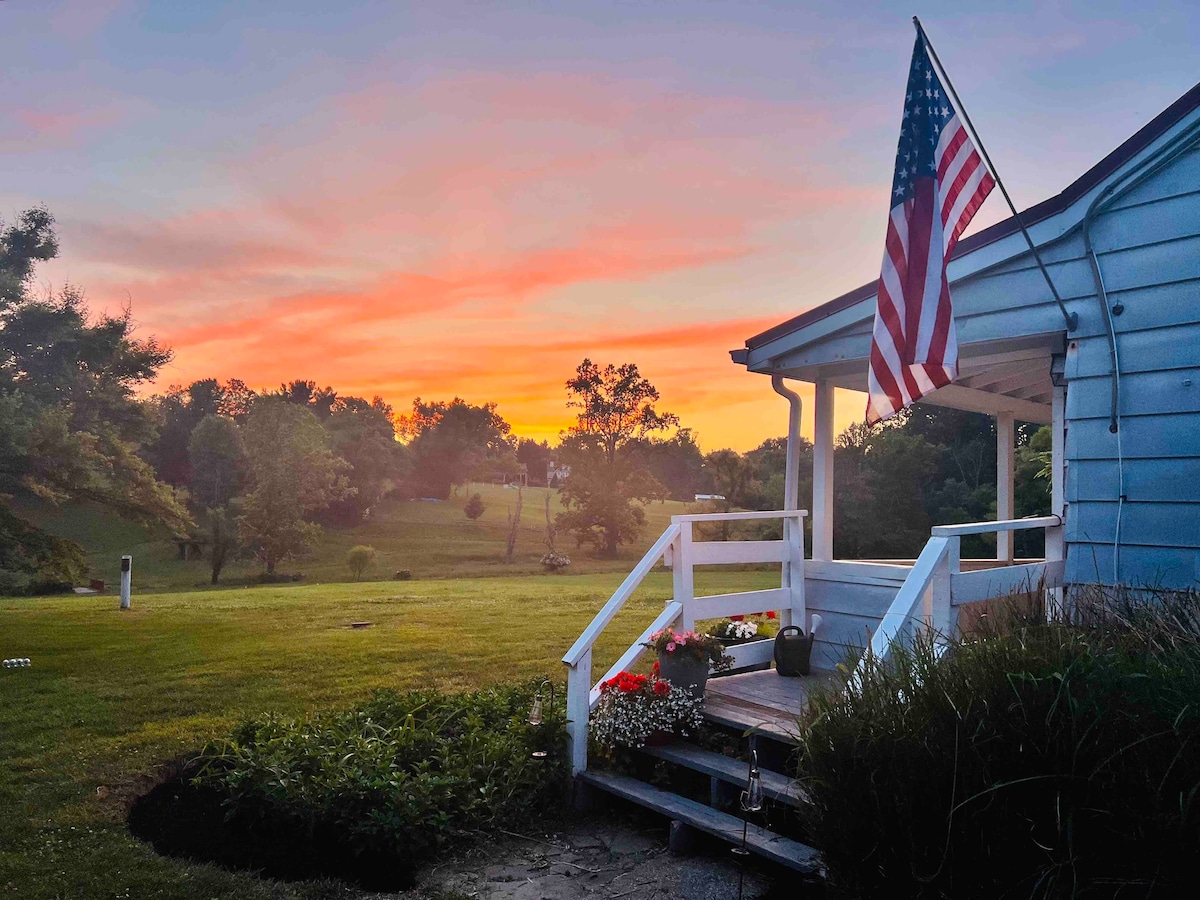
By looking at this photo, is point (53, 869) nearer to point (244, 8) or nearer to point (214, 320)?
point (244, 8)

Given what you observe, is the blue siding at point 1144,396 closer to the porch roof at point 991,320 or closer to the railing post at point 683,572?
the porch roof at point 991,320

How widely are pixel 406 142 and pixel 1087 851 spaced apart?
34.3ft

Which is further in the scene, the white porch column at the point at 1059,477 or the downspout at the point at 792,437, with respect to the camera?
the downspout at the point at 792,437

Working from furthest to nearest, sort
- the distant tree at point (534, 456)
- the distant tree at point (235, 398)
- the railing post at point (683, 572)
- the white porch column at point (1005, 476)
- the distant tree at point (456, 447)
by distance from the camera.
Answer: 1. the distant tree at point (534, 456)
2. the distant tree at point (456, 447)
3. the distant tree at point (235, 398)
4. the white porch column at point (1005, 476)
5. the railing post at point (683, 572)

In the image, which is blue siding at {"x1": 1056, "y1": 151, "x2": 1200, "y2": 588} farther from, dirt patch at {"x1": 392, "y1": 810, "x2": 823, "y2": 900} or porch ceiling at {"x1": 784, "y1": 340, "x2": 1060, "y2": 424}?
dirt patch at {"x1": 392, "y1": 810, "x2": 823, "y2": 900}

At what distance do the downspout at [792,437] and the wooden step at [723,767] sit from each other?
2667mm

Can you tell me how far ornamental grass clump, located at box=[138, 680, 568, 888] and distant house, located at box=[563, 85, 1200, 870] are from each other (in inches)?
17.2

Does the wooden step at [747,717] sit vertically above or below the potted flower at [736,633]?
below

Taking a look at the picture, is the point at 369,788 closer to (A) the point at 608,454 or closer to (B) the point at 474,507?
(A) the point at 608,454

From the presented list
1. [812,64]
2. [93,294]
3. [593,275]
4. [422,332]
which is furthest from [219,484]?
Result: [812,64]

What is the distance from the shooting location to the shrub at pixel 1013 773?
2.24 m

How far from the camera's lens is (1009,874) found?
93.4 inches

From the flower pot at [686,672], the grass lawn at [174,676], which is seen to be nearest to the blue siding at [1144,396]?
the flower pot at [686,672]

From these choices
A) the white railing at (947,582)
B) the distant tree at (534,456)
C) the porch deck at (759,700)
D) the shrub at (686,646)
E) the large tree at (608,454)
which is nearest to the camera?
the white railing at (947,582)
